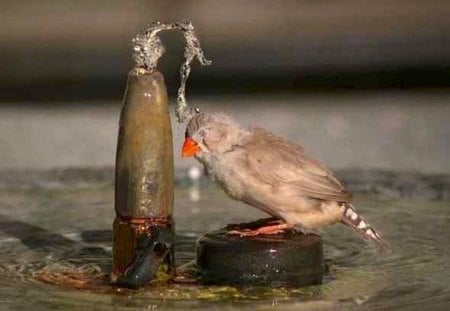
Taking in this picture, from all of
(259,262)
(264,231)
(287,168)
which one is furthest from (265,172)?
(259,262)

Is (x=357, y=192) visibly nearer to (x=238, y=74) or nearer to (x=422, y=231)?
(x=422, y=231)

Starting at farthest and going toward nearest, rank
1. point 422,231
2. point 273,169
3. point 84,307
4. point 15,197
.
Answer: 1. point 15,197
2. point 422,231
3. point 273,169
4. point 84,307

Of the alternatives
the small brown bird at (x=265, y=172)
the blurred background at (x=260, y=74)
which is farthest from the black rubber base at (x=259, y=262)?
the blurred background at (x=260, y=74)

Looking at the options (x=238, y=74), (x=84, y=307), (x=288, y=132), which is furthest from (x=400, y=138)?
(x=84, y=307)

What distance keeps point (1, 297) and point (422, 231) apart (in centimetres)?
161

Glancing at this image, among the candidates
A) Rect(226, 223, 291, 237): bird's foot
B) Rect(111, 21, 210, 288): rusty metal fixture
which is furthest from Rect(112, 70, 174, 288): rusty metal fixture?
Rect(226, 223, 291, 237): bird's foot

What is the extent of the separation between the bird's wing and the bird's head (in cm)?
4

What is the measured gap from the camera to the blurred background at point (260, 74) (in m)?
8.70

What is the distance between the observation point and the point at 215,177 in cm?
455

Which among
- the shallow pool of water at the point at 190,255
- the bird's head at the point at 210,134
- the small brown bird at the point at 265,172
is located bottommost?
the shallow pool of water at the point at 190,255

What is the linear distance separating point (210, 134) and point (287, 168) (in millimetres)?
239

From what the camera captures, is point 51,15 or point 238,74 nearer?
point 238,74

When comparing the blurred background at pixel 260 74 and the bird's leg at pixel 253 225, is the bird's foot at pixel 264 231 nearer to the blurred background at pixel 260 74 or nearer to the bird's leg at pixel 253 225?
the bird's leg at pixel 253 225

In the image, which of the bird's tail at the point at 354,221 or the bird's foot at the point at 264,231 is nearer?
the bird's foot at the point at 264,231
